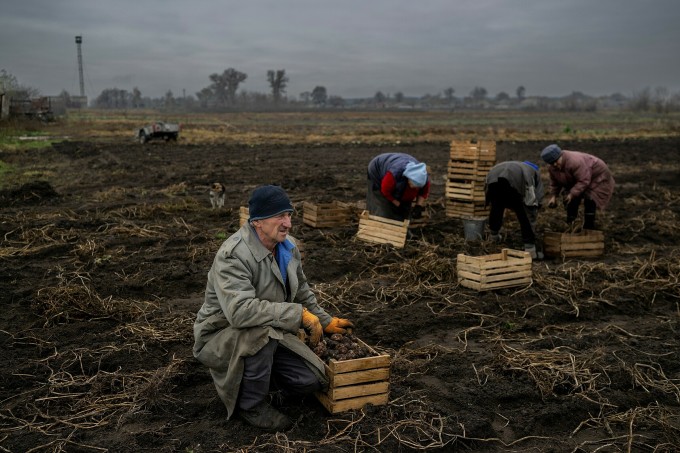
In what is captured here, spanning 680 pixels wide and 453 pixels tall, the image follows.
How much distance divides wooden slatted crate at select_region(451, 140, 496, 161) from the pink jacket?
1661 millimetres

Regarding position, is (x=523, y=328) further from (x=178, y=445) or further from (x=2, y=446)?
(x=2, y=446)

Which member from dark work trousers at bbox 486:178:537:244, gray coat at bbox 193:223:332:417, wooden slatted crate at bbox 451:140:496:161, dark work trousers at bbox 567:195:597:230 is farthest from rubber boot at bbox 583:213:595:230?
gray coat at bbox 193:223:332:417

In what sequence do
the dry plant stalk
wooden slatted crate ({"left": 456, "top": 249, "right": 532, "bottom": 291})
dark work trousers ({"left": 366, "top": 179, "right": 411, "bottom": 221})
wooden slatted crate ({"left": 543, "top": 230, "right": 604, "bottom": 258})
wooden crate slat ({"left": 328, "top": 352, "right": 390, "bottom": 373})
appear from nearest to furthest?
wooden crate slat ({"left": 328, "top": 352, "right": 390, "bottom": 373})
the dry plant stalk
wooden slatted crate ({"left": 456, "top": 249, "right": 532, "bottom": 291})
wooden slatted crate ({"left": 543, "top": 230, "right": 604, "bottom": 258})
dark work trousers ({"left": 366, "top": 179, "right": 411, "bottom": 221})

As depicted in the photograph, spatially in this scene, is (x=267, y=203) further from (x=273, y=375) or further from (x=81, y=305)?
(x=81, y=305)

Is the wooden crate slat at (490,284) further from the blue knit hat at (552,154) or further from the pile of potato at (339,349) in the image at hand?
the pile of potato at (339,349)

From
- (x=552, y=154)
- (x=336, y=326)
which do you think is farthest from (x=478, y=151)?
(x=336, y=326)

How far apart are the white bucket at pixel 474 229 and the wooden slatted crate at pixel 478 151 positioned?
187 cm

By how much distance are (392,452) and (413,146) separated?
88.3ft

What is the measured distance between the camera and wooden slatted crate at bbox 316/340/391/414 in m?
4.17

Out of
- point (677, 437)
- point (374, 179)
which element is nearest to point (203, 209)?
point (374, 179)

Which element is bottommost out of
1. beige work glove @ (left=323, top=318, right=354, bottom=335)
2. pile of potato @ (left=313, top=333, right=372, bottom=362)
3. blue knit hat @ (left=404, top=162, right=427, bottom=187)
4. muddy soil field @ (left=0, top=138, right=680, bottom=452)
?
muddy soil field @ (left=0, top=138, right=680, bottom=452)

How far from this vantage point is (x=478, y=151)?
1111 cm

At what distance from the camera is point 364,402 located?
170 inches

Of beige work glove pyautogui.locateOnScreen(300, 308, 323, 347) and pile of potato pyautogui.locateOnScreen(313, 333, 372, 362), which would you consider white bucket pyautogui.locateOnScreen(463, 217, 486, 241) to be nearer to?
pile of potato pyautogui.locateOnScreen(313, 333, 372, 362)
